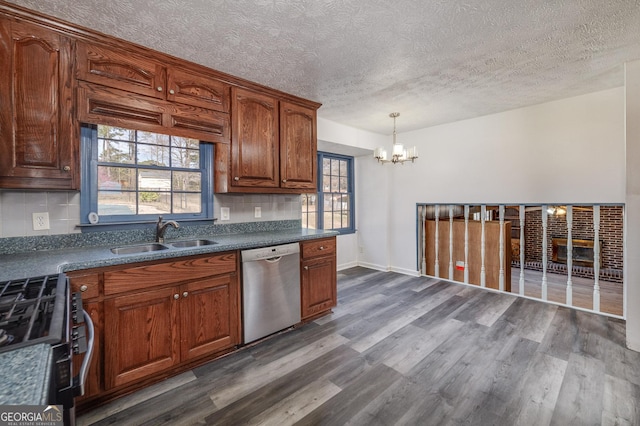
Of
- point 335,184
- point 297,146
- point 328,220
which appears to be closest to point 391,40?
point 297,146

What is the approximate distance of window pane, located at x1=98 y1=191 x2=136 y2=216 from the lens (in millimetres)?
2198

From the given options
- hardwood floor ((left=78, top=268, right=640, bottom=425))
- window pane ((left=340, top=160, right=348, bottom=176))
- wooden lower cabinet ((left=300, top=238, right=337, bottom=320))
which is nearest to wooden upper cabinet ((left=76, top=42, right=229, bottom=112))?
wooden lower cabinet ((left=300, top=238, right=337, bottom=320))

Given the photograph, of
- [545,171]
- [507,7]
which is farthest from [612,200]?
[507,7]

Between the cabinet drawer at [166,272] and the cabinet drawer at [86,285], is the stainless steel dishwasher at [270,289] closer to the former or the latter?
the cabinet drawer at [166,272]

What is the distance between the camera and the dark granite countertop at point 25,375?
19.6 inches

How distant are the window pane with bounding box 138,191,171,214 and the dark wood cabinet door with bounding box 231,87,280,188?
617 millimetres

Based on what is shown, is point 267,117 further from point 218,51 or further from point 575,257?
point 575,257

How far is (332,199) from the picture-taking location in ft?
15.9

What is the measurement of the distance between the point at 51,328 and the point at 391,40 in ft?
7.77

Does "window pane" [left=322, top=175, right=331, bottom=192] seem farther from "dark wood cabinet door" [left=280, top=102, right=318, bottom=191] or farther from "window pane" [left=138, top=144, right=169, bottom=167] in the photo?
"window pane" [left=138, top=144, right=169, bottom=167]

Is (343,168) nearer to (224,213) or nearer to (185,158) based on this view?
(224,213)

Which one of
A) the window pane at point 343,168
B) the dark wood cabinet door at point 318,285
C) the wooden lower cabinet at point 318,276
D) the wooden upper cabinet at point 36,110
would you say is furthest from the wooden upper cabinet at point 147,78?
the window pane at point 343,168

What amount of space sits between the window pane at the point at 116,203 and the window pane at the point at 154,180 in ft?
0.38

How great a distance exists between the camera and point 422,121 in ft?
13.1
